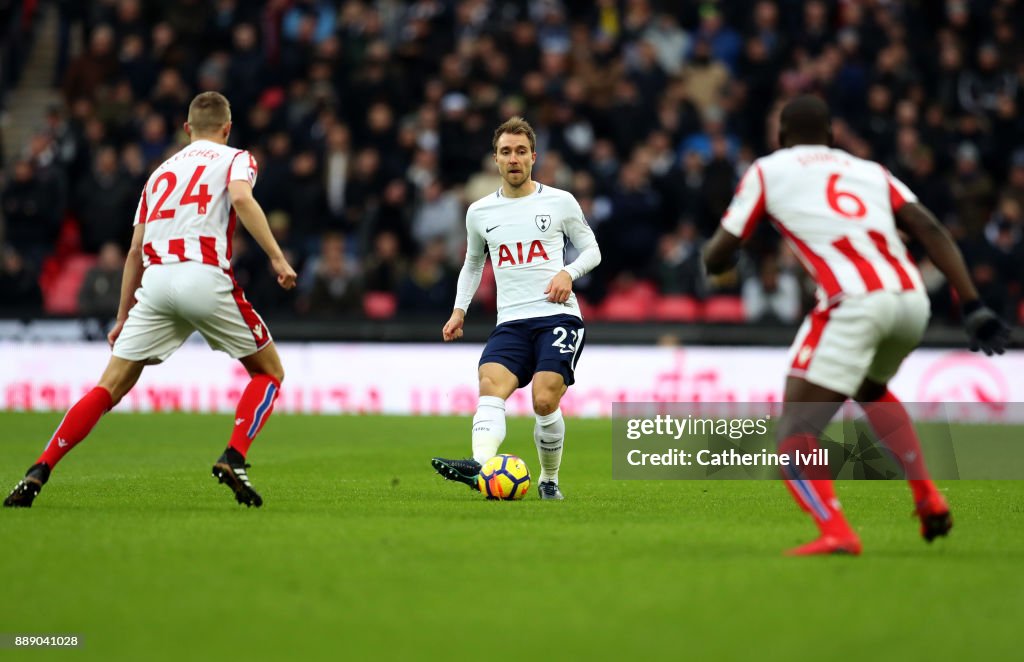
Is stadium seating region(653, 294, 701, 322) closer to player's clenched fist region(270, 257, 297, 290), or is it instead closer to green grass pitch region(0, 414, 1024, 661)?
green grass pitch region(0, 414, 1024, 661)

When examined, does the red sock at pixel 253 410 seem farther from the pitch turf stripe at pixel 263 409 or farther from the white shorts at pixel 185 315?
the white shorts at pixel 185 315

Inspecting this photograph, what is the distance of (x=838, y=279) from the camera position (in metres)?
7.15

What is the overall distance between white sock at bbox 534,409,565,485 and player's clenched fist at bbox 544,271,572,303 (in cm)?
77

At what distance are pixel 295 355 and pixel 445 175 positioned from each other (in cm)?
343

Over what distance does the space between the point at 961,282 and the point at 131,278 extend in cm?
483

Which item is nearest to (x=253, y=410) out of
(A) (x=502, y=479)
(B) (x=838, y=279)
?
(A) (x=502, y=479)

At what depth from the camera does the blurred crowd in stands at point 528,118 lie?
2014cm

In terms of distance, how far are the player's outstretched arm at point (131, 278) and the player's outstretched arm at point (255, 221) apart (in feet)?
2.12

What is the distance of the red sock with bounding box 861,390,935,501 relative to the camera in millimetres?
7402

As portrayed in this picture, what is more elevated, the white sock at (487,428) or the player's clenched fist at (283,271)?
the player's clenched fist at (283,271)

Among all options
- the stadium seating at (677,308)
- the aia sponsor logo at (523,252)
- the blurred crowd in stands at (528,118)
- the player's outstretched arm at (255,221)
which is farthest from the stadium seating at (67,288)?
the player's outstretched arm at (255,221)

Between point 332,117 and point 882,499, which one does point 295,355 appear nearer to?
point 332,117

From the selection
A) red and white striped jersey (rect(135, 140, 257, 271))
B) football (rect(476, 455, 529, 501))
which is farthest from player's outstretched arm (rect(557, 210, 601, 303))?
red and white striped jersey (rect(135, 140, 257, 271))

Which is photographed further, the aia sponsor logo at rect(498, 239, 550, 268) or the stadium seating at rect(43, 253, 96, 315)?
the stadium seating at rect(43, 253, 96, 315)
